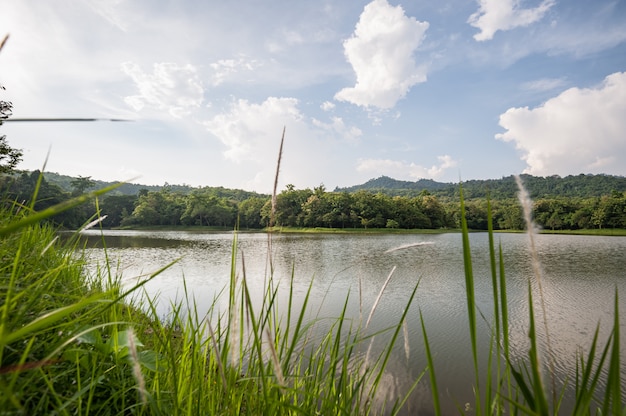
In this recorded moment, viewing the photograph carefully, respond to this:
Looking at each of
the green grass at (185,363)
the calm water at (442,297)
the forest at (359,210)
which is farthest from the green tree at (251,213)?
the green grass at (185,363)

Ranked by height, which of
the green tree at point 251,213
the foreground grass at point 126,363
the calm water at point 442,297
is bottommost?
the calm water at point 442,297

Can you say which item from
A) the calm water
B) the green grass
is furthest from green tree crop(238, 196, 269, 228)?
the green grass

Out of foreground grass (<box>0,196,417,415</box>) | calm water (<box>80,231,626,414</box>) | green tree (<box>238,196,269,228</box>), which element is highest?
green tree (<box>238,196,269,228</box>)

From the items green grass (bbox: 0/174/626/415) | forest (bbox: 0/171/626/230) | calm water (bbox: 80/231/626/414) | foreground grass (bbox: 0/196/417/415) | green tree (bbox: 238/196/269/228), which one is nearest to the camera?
green grass (bbox: 0/174/626/415)

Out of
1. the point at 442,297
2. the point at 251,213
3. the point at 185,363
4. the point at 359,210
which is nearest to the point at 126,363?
the point at 185,363

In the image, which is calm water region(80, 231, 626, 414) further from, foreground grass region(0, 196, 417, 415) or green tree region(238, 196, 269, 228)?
green tree region(238, 196, 269, 228)

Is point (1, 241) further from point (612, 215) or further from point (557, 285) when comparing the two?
point (612, 215)

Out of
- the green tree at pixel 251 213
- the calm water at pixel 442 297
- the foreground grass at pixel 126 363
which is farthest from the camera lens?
the green tree at pixel 251 213

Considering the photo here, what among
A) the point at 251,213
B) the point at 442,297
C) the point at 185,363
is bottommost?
the point at 442,297

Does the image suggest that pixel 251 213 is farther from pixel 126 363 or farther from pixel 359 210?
pixel 126 363

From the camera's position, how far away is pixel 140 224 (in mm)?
71625

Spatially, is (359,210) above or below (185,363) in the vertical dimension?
above

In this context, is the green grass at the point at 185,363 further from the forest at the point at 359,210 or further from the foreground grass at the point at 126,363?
the forest at the point at 359,210

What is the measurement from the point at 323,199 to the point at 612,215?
47.5m
